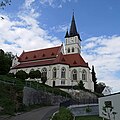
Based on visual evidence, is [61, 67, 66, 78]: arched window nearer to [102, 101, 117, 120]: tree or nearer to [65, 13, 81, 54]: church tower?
[65, 13, 81, 54]: church tower

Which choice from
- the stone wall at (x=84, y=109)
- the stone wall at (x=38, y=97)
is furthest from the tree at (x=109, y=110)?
the stone wall at (x=38, y=97)

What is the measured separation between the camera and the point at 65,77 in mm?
68875

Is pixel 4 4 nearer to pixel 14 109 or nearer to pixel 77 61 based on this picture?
pixel 14 109

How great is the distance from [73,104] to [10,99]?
30.9ft

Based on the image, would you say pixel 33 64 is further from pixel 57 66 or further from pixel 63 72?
pixel 63 72

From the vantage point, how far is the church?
225ft

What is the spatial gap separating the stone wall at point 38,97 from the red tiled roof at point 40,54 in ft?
105

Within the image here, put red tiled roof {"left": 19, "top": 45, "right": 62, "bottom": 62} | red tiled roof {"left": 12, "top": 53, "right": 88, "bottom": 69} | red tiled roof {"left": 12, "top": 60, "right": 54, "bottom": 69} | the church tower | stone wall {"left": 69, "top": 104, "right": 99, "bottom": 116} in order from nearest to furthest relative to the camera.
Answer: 1. stone wall {"left": 69, "top": 104, "right": 99, "bottom": 116}
2. red tiled roof {"left": 12, "top": 53, "right": 88, "bottom": 69}
3. red tiled roof {"left": 12, "top": 60, "right": 54, "bottom": 69}
4. red tiled roof {"left": 19, "top": 45, "right": 62, "bottom": 62}
5. the church tower

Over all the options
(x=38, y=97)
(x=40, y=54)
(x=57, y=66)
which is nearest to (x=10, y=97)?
(x=38, y=97)

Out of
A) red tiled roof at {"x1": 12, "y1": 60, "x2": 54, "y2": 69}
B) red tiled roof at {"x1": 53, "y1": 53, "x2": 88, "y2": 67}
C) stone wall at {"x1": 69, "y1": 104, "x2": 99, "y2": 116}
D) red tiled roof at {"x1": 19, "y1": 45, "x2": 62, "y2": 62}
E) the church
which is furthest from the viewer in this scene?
red tiled roof at {"x1": 19, "y1": 45, "x2": 62, "y2": 62}

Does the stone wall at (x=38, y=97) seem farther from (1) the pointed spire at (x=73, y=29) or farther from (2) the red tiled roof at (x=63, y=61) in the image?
(1) the pointed spire at (x=73, y=29)

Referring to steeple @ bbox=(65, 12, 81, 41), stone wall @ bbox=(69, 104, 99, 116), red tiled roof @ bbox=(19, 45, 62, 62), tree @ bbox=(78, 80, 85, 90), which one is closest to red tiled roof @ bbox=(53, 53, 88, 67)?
red tiled roof @ bbox=(19, 45, 62, 62)

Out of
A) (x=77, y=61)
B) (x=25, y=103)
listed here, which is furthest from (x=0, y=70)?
(x=77, y=61)

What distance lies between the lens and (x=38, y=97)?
113 feet
